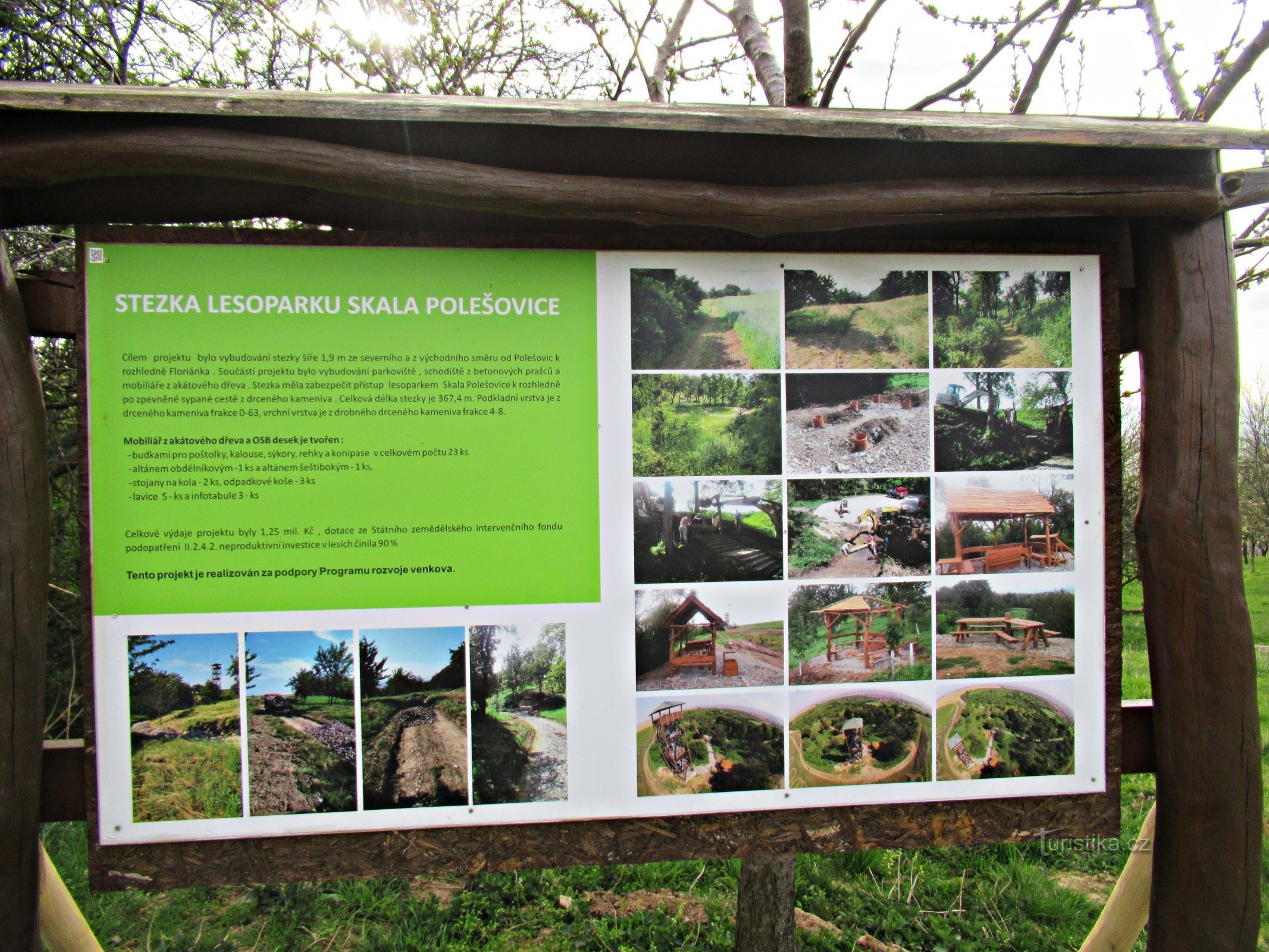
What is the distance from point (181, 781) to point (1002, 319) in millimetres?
2521

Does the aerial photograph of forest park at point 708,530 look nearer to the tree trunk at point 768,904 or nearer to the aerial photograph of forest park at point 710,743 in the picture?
the aerial photograph of forest park at point 710,743

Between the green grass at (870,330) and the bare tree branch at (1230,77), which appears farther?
the bare tree branch at (1230,77)

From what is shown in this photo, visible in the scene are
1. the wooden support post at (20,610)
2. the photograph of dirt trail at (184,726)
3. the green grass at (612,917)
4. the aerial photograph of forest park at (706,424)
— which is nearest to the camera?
the wooden support post at (20,610)

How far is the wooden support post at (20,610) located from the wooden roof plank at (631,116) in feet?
1.55

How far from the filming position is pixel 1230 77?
2.83m

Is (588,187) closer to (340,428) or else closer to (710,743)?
(340,428)

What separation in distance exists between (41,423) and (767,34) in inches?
124

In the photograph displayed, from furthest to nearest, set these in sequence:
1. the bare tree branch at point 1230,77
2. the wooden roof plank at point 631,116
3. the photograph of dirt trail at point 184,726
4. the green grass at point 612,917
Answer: the green grass at point 612,917 → the bare tree branch at point 1230,77 → the photograph of dirt trail at point 184,726 → the wooden roof plank at point 631,116

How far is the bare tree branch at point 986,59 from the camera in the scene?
9.84 ft

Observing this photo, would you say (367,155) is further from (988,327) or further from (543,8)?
(543,8)

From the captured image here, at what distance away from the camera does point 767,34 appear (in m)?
3.27

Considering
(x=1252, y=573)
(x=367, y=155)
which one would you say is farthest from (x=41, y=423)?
(x=1252, y=573)

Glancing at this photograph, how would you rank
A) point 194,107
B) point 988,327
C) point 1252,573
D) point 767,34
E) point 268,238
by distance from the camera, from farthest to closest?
point 1252,573, point 767,34, point 988,327, point 268,238, point 194,107

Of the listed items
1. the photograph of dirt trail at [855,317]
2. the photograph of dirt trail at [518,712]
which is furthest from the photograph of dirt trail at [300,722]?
the photograph of dirt trail at [855,317]
